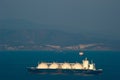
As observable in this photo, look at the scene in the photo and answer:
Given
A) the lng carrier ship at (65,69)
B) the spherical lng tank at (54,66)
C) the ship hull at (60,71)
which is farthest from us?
the spherical lng tank at (54,66)

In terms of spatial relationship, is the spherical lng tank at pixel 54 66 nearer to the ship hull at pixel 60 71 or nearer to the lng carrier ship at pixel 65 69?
the lng carrier ship at pixel 65 69

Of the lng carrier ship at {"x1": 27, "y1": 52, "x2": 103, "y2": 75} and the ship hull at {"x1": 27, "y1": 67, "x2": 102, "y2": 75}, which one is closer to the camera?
the ship hull at {"x1": 27, "y1": 67, "x2": 102, "y2": 75}

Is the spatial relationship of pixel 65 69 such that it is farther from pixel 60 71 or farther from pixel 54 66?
pixel 54 66

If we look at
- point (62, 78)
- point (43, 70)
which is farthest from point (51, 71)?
point (62, 78)

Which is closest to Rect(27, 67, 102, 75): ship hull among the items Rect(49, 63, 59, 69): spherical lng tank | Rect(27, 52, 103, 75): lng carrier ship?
Rect(27, 52, 103, 75): lng carrier ship

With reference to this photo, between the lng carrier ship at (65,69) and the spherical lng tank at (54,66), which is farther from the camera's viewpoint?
the spherical lng tank at (54,66)

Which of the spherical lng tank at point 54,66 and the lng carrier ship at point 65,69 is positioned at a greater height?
the spherical lng tank at point 54,66

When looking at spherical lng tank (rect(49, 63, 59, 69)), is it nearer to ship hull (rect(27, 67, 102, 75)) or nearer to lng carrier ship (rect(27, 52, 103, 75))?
lng carrier ship (rect(27, 52, 103, 75))

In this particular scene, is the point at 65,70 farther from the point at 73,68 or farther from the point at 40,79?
the point at 40,79

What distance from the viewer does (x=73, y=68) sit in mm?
143125

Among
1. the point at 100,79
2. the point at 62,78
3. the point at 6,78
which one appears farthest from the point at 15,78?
the point at 100,79

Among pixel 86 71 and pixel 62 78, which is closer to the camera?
pixel 62 78

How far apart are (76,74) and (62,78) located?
1570 cm

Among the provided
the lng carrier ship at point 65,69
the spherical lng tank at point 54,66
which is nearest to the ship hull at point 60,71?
the lng carrier ship at point 65,69
